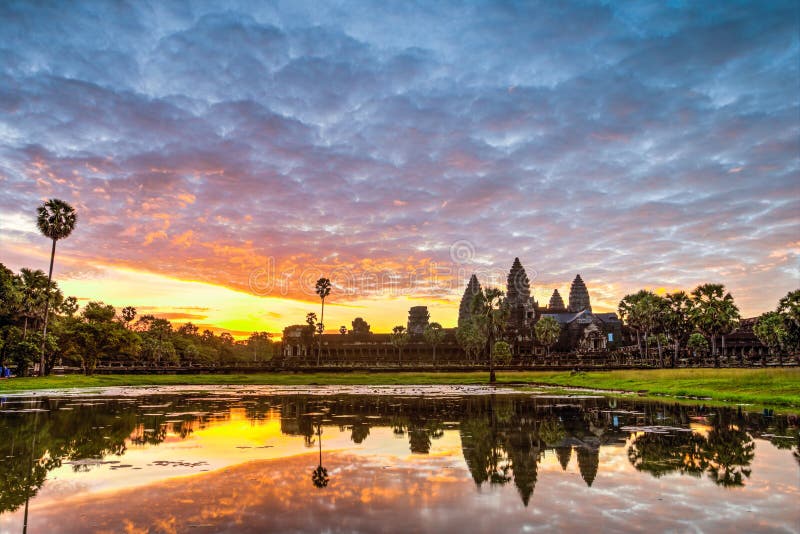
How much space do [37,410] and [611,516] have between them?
2538cm

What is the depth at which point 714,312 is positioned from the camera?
227ft

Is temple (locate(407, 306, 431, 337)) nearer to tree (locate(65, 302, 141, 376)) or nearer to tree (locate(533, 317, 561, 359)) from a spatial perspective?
tree (locate(533, 317, 561, 359))

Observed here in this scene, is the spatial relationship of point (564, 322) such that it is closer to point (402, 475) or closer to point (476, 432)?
point (476, 432)

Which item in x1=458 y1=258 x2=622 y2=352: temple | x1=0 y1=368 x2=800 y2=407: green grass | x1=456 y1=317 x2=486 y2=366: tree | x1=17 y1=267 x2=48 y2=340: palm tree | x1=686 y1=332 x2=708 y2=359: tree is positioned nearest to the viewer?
x1=0 y1=368 x2=800 y2=407: green grass

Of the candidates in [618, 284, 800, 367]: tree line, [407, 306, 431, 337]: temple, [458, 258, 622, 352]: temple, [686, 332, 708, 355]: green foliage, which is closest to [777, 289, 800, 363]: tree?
[618, 284, 800, 367]: tree line

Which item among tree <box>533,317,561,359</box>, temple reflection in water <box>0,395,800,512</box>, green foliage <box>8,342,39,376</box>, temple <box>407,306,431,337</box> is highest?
temple <box>407,306,431,337</box>

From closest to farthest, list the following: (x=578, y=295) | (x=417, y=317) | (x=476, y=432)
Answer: (x=476, y=432) < (x=578, y=295) < (x=417, y=317)

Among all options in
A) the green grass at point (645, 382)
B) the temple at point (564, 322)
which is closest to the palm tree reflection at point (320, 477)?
the green grass at point (645, 382)

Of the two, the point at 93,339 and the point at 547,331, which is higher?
the point at 547,331

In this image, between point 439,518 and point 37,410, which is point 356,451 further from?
point 37,410

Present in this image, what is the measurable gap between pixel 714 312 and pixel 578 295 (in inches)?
2778

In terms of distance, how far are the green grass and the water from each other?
9.84m

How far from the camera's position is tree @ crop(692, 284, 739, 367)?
227 ft

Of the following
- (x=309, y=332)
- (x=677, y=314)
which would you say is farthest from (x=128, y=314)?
(x=677, y=314)
